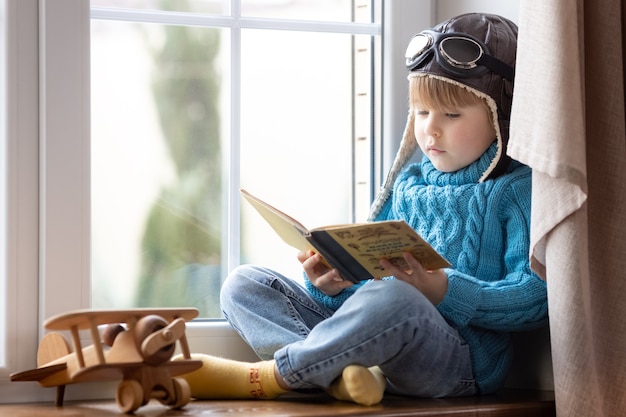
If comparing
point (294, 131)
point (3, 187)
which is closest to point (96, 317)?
point (3, 187)

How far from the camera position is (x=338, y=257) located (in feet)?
5.25

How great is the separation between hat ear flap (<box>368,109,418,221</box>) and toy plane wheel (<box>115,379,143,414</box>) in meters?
0.67

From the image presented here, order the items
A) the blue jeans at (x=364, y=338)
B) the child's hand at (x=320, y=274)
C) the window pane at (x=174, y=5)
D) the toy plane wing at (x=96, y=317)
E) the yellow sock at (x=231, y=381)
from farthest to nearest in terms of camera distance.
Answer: the window pane at (x=174, y=5) < the child's hand at (x=320, y=274) < the yellow sock at (x=231, y=381) < the blue jeans at (x=364, y=338) < the toy plane wing at (x=96, y=317)

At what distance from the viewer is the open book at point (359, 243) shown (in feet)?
4.90

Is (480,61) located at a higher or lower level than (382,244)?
higher

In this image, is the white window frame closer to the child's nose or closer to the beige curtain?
the child's nose

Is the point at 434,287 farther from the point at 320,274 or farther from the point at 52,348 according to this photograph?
the point at 52,348

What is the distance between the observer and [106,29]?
73.9 inches

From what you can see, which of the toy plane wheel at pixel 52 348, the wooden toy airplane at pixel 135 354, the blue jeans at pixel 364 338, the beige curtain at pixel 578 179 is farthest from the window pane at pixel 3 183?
the beige curtain at pixel 578 179

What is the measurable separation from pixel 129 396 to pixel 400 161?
2.51 ft

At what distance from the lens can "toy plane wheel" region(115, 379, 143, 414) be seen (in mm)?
1439

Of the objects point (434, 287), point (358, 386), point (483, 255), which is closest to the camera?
point (358, 386)

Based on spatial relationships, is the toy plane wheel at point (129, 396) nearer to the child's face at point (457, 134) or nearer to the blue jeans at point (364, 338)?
the blue jeans at point (364, 338)

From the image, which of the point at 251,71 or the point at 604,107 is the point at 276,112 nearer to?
the point at 251,71
